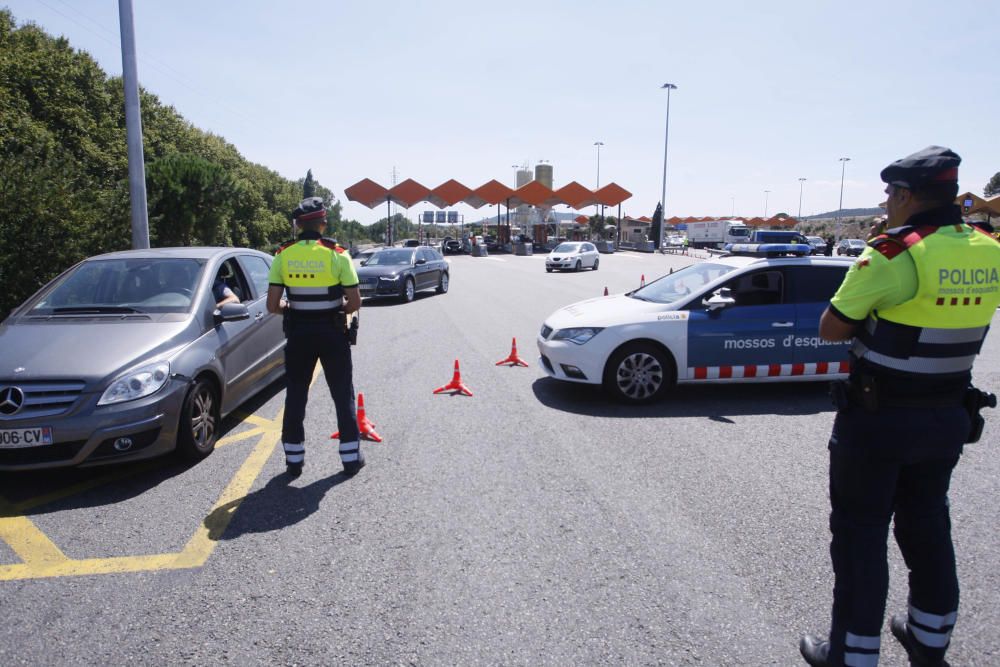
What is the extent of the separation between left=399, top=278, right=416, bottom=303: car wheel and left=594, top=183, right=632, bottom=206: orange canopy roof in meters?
40.0

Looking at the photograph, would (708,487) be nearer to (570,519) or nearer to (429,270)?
(570,519)

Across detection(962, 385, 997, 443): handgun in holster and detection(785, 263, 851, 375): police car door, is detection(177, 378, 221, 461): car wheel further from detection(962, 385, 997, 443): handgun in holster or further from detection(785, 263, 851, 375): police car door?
detection(785, 263, 851, 375): police car door

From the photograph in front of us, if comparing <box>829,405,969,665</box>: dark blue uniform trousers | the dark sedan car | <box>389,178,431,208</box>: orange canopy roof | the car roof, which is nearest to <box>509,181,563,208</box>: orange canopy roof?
<box>389,178,431,208</box>: orange canopy roof

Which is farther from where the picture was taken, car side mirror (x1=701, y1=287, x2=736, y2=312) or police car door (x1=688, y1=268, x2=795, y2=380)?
police car door (x1=688, y1=268, x2=795, y2=380)

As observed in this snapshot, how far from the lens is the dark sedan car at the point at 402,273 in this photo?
16.5 m

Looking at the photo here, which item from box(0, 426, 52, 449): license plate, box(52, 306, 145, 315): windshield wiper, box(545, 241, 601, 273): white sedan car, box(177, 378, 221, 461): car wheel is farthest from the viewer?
box(545, 241, 601, 273): white sedan car

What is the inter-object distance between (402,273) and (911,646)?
15294 mm

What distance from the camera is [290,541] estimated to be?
145 inches

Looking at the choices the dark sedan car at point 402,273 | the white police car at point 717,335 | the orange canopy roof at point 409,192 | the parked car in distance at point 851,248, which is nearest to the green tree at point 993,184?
the parked car in distance at point 851,248

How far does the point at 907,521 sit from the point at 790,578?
2.99 feet

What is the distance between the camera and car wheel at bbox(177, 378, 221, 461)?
4.73 metres

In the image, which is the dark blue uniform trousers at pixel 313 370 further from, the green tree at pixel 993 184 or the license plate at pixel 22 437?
the green tree at pixel 993 184

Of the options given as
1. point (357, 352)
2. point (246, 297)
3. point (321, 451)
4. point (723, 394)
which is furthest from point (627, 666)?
point (357, 352)

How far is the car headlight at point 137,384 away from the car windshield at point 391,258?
43.5ft
